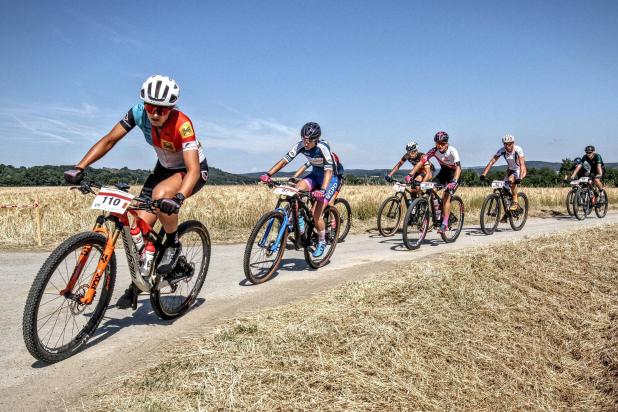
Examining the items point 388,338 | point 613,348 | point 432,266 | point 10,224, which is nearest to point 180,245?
point 388,338

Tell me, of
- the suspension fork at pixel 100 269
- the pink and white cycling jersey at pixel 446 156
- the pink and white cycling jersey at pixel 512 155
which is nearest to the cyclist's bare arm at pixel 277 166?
the suspension fork at pixel 100 269

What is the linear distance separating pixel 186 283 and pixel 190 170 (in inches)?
65.1

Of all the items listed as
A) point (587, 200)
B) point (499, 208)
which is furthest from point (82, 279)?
point (587, 200)

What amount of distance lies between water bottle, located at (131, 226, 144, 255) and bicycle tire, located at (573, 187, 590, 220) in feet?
55.1

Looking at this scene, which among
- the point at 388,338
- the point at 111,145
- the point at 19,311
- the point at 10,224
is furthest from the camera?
the point at 10,224

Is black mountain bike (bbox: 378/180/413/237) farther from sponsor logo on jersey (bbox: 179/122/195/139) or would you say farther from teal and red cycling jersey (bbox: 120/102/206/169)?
sponsor logo on jersey (bbox: 179/122/195/139)

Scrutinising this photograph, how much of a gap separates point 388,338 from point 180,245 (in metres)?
2.40

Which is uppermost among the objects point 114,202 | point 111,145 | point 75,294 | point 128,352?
point 111,145

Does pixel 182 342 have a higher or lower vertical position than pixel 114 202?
lower

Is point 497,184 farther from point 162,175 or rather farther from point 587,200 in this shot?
point 162,175

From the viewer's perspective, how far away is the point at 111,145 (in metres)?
4.51

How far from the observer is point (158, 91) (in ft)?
13.9

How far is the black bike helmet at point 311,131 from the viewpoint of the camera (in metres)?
7.43

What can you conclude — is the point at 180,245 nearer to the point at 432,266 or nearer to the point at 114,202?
the point at 114,202
